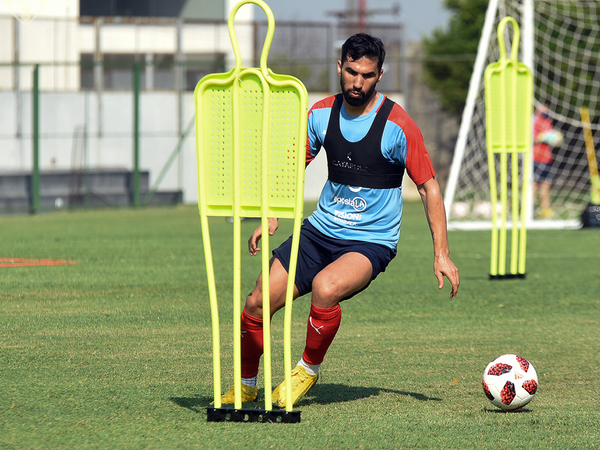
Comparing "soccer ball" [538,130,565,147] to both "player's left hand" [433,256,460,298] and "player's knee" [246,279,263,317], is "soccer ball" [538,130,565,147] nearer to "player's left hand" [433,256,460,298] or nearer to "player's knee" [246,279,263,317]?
"player's left hand" [433,256,460,298]

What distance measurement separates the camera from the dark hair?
4.33 m

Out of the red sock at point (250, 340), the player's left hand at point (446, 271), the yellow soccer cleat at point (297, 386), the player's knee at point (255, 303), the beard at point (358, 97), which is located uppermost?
the beard at point (358, 97)

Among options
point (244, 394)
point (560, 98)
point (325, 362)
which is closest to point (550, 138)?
point (560, 98)

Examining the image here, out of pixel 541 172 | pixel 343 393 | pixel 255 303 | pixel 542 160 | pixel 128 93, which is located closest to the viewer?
pixel 255 303

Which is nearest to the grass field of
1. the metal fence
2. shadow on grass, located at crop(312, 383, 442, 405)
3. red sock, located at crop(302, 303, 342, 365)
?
shadow on grass, located at crop(312, 383, 442, 405)

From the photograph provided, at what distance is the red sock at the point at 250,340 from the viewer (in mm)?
4480

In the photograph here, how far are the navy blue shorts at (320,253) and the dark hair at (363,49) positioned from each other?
933 mm

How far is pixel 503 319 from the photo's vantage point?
7156mm

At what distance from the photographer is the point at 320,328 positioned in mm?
4422

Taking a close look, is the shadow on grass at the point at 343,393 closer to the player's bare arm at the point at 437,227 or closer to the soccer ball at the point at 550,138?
the player's bare arm at the point at 437,227

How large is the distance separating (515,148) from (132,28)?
57.9ft

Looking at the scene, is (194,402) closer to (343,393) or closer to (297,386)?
(297,386)

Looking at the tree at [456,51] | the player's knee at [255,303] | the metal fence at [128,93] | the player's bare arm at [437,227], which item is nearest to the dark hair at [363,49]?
the player's bare arm at [437,227]

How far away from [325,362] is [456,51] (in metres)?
23.6
